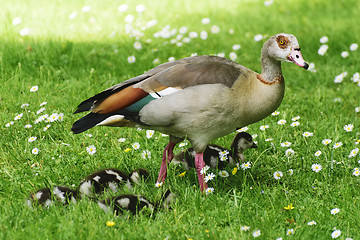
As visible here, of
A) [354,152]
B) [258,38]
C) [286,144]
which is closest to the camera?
[354,152]

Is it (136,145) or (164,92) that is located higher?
(164,92)

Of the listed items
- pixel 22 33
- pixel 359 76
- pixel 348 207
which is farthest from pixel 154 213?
pixel 22 33

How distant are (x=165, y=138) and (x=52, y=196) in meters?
1.78

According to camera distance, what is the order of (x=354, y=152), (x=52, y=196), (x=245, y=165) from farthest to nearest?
1. (x=354, y=152)
2. (x=245, y=165)
3. (x=52, y=196)

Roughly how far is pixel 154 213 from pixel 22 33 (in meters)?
4.70

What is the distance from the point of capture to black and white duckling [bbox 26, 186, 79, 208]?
426 cm

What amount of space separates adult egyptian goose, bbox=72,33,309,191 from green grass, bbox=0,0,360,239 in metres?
0.55

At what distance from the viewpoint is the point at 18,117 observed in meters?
5.74

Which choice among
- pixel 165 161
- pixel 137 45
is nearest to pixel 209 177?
pixel 165 161

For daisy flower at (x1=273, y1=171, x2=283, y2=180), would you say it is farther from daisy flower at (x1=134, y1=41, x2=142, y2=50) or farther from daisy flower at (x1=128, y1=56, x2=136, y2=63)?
daisy flower at (x1=134, y1=41, x2=142, y2=50)

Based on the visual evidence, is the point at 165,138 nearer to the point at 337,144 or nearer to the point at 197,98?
the point at 197,98

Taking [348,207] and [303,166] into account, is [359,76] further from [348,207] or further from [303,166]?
[348,207]

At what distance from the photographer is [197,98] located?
4.36m

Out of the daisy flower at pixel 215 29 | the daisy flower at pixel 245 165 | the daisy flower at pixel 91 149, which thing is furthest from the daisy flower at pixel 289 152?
the daisy flower at pixel 215 29
